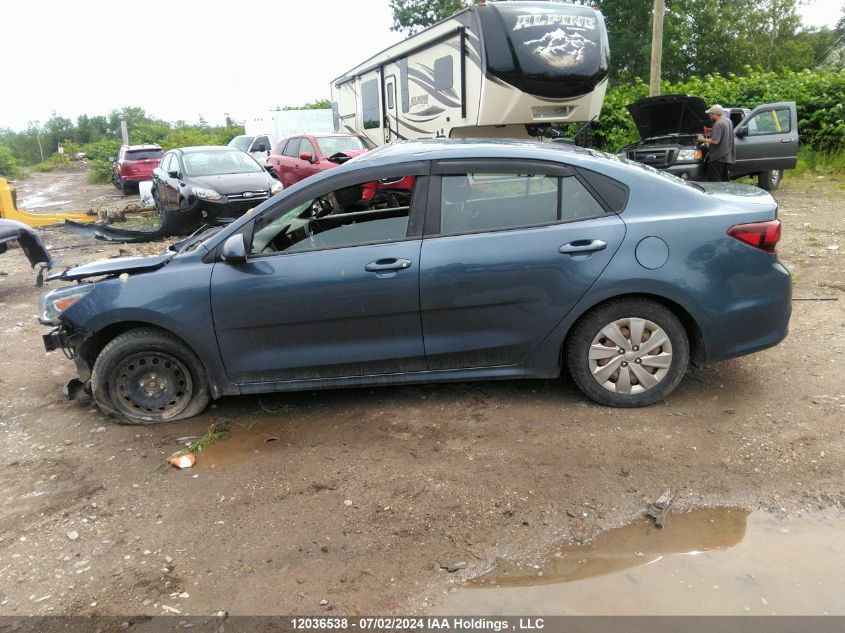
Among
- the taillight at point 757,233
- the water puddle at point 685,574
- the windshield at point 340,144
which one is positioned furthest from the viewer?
the windshield at point 340,144

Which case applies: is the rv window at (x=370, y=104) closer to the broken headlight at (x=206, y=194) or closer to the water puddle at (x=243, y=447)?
the broken headlight at (x=206, y=194)

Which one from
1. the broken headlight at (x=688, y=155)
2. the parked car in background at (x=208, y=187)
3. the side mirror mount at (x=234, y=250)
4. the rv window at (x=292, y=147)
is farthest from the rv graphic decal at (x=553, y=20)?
the side mirror mount at (x=234, y=250)

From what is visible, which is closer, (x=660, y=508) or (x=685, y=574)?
(x=685, y=574)

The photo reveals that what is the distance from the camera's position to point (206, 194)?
11.1 m

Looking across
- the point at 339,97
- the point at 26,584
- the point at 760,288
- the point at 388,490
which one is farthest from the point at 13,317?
the point at 339,97

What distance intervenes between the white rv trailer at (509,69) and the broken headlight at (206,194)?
399 centimetres

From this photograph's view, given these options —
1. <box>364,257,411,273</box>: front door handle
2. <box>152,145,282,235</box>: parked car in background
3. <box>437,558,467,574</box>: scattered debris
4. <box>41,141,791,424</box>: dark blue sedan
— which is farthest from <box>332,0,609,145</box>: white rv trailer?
<box>437,558,467,574</box>: scattered debris

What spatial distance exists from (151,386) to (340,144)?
32.9 feet

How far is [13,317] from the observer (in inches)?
287

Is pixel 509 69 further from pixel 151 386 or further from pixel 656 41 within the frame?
pixel 656 41

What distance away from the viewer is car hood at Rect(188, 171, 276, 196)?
11273mm

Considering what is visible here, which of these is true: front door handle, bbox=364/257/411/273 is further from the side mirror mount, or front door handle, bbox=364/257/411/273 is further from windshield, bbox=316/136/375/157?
windshield, bbox=316/136/375/157

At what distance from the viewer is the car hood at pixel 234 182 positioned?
11.3 m

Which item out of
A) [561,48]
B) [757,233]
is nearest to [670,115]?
[561,48]
